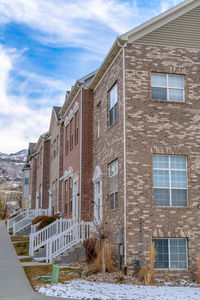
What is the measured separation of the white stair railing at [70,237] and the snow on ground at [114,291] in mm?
4970

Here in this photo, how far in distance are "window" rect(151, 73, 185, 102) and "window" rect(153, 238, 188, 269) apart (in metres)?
5.51

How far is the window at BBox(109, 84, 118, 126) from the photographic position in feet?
53.9

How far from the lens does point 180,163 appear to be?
49.5 feet

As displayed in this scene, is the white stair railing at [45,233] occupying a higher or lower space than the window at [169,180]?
lower

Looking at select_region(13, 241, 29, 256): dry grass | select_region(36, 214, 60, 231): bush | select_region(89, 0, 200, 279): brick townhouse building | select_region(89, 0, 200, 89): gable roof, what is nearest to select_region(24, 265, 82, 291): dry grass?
select_region(89, 0, 200, 279): brick townhouse building

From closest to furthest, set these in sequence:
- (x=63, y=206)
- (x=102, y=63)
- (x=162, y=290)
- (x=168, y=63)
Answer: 1. (x=162, y=290)
2. (x=168, y=63)
3. (x=102, y=63)
4. (x=63, y=206)

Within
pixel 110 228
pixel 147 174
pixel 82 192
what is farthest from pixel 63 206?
pixel 147 174

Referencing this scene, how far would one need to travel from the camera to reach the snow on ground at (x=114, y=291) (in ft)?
32.8

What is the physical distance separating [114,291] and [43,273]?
3524 millimetres

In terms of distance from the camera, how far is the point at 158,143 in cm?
1490

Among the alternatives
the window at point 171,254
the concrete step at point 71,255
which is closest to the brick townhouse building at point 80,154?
the concrete step at point 71,255

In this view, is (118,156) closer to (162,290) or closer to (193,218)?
(193,218)

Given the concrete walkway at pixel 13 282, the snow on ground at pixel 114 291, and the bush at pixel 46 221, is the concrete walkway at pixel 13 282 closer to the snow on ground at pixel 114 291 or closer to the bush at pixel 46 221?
the snow on ground at pixel 114 291

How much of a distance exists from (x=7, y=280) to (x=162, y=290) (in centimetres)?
479
